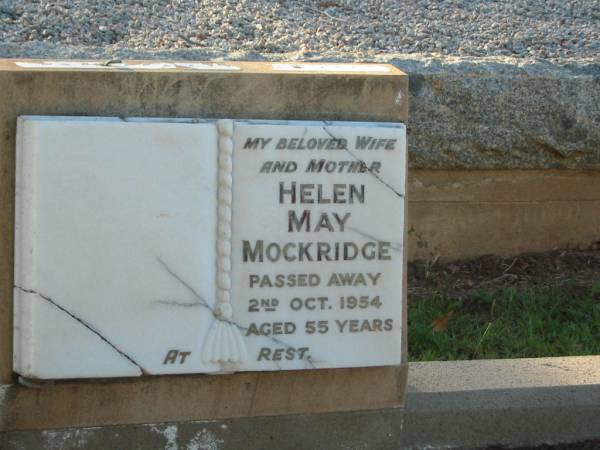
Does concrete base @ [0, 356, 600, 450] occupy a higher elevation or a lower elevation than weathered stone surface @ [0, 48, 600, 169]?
lower

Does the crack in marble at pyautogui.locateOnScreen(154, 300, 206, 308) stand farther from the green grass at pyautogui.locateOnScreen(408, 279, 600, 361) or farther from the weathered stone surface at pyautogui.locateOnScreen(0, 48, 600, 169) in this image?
the weathered stone surface at pyautogui.locateOnScreen(0, 48, 600, 169)

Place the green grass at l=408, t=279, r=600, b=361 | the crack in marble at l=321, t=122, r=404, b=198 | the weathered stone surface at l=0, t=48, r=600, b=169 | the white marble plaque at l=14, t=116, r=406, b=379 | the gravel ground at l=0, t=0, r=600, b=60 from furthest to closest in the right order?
the gravel ground at l=0, t=0, r=600, b=60, the weathered stone surface at l=0, t=48, r=600, b=169, the green grass at l=408, t=279, r=600, b=361, the crack in marble at l=321, t=122, r=404, b=198, the white marble plaque at l=14, t=116, r=406, b=379

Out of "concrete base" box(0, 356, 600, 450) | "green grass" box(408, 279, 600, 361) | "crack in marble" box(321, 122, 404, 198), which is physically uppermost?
"crack in marble" box(321, 122, 404, 198)

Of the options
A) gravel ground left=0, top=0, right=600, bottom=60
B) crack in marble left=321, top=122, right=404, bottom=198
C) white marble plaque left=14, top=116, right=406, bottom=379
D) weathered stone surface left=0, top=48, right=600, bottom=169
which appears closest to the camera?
white marble plaque left=14, top=116, right=406, bottom=379

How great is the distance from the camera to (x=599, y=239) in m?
4.96

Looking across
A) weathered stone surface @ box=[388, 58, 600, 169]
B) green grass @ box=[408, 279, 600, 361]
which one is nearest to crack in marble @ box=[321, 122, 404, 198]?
green grass @ box=[408, 279, 600, 361]

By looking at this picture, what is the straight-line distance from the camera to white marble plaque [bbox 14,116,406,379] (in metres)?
2.56

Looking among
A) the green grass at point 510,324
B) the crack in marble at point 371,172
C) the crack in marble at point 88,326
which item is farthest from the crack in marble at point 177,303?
the green grass at point 510,324

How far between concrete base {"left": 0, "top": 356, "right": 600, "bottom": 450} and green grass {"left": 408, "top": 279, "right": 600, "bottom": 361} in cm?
61

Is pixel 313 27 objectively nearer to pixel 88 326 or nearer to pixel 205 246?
pixel 205 246

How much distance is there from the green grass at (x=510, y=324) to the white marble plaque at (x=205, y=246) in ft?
3.78

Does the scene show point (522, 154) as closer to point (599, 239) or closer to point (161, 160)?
point (599, 239)

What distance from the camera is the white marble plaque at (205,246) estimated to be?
2.56 m

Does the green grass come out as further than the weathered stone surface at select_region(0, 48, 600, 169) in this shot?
No
